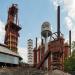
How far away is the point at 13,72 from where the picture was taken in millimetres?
30000

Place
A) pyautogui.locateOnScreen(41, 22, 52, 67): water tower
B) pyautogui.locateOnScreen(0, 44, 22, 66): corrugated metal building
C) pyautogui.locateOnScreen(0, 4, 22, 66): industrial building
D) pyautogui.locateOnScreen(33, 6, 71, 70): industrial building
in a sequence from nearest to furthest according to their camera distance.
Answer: pyautogui.locateOnScreen(33, 6, 71, 70): industrial building < pyautogui.locateOnScreen(0, 44, 22, 66): corrugated metal building < pyautogui.locateOnScreen(41, 22, 52, 67): water tower < pyautogui.locateOnScreen(0, 4, 22, 66): industrial building

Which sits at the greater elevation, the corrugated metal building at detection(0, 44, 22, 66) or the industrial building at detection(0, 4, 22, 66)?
the industrial building at detection(0, 4, 22, 66)

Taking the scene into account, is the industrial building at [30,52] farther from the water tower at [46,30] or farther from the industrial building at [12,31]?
the water tower at [46,30]

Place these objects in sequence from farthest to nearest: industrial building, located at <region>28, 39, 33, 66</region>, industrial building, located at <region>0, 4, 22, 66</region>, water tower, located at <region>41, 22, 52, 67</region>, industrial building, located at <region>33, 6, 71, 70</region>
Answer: industrial building, located at <region>28, 39, 33, 66</region> < industrial building, located at <region>0, 4, 22, 66</region> < water tower, located at <region>41, 22, 52, 67</region> < industrial building, located at <region>33, 6, 71, 70</region>

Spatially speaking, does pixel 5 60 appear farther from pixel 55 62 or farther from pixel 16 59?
pixel 55 62

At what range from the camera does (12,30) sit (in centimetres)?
6600

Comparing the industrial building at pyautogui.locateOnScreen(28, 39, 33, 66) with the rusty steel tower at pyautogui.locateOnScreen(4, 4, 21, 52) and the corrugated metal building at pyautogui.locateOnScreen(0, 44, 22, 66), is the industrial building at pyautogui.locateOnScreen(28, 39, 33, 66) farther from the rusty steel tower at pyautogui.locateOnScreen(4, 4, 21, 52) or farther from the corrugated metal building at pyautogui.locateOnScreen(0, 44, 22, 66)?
the corrugated metal building at pyautogui.locateOnScreen(0, 44, 22, 66)

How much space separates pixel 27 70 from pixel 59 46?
442 inches

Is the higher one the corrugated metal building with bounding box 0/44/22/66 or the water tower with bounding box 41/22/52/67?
the water tower with bounding box 41/22/52/67

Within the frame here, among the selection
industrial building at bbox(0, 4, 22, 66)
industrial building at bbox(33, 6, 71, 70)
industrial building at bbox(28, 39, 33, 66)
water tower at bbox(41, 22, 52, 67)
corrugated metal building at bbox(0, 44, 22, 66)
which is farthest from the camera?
industrial building at bbox(28, 39, 33, 66)

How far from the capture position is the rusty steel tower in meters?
63.8

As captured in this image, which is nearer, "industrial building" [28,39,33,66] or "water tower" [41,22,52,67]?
"water tower" [41,22,52,67]

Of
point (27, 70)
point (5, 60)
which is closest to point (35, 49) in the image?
point (5, 60)

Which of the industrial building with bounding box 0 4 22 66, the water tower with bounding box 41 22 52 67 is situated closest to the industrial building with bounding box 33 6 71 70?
the water tower with bounding box 41 22 52 67
